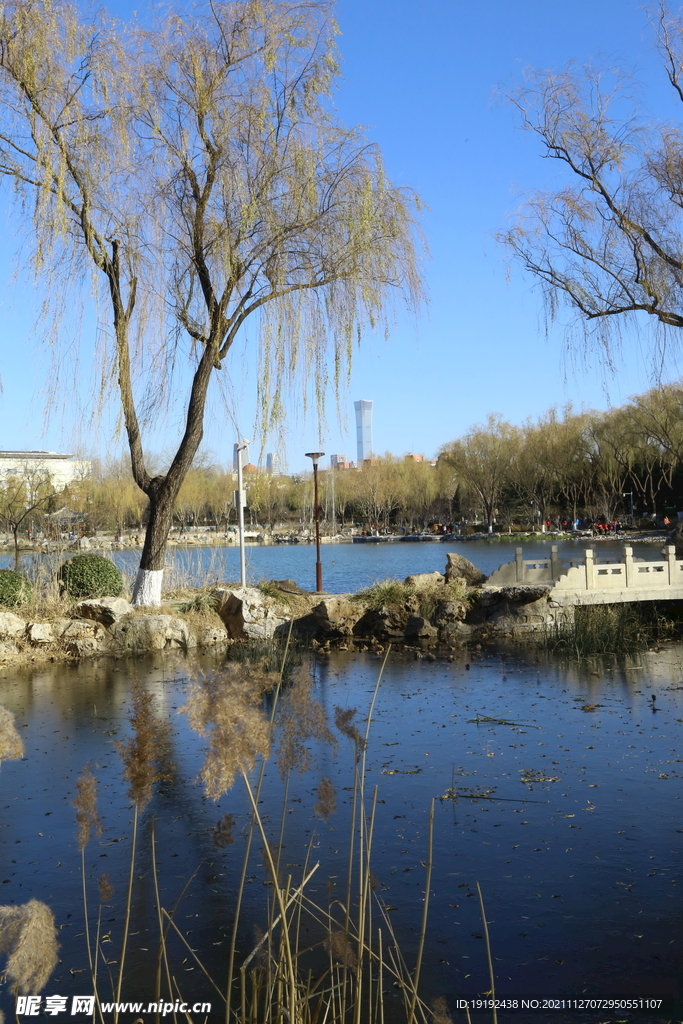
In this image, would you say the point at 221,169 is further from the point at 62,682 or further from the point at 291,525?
the point at 291,525


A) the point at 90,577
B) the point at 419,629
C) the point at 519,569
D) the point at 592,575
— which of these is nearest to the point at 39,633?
the point at 90,577

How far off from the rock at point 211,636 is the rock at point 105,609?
1225 mm

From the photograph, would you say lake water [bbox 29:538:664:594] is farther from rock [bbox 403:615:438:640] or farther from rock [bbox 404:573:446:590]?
rock [bbox 403:615:438:640]

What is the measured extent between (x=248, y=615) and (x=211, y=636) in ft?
2.37

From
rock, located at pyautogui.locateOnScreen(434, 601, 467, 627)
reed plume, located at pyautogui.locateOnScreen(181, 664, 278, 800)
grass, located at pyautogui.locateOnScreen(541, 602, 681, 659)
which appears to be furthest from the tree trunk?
reed plume, located at pyautogui.locateOnScreen(181, 664, 278, 800)

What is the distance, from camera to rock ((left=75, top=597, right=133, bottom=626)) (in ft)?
44.3

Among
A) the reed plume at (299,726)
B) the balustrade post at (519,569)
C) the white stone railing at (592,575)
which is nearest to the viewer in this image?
the reed plume at (299,726)

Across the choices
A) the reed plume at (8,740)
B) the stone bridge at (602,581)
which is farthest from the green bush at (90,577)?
the reed plume at (8,740)

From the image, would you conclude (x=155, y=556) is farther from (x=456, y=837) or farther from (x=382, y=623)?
(x=456, y=837)

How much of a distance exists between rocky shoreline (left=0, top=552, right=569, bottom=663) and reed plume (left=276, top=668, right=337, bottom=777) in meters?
10.7

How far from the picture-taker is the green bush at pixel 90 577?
14875mm

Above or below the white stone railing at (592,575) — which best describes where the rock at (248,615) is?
below

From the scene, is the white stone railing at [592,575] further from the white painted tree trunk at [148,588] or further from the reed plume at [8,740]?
the reed plume at [8,740]

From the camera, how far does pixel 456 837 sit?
5.32m
